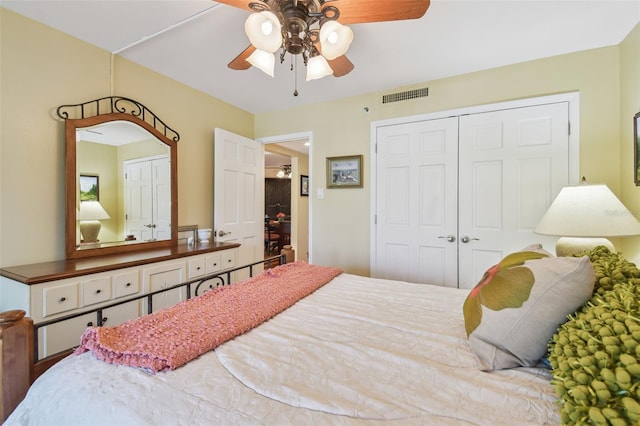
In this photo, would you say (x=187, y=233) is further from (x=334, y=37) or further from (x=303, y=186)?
(x=303, y=186)

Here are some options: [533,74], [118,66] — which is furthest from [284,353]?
[533,74]

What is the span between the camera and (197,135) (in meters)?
3.06

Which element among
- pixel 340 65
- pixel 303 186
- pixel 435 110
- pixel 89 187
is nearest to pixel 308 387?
pixel 340 65

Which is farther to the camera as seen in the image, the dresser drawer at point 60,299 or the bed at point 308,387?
the dresser drawer at point 60,299

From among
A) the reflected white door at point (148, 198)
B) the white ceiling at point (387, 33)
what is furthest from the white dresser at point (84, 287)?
the white ceiling at point (387, 33)

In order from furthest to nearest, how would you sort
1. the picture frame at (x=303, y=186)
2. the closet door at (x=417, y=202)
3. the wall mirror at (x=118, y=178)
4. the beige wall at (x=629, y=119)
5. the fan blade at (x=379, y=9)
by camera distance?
the picture frame at (x=303, y=186) → the closet door at (x=417, y=202) → the wall mirror at (x=118, y=178) → the beige wall at (x=629, y=119) → the fan blade at (x=379, y=9)

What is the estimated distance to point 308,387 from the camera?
80cm

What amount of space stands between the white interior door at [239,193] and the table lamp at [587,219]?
9.63 feet

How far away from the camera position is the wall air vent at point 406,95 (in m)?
2.82

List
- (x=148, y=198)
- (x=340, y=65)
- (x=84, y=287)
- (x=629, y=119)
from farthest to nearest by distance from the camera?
(x=148, y=198), (x=629, y=119), (x=340, y=65), (x=84, y=287)

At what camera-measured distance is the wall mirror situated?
2076 mm

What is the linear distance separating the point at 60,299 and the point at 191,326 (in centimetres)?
117

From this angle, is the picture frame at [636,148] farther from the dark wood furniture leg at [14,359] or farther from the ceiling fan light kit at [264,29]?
the dark wood furniture leg at [14,359]

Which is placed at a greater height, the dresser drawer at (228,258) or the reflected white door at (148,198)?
the reflected white door at (148,198)
